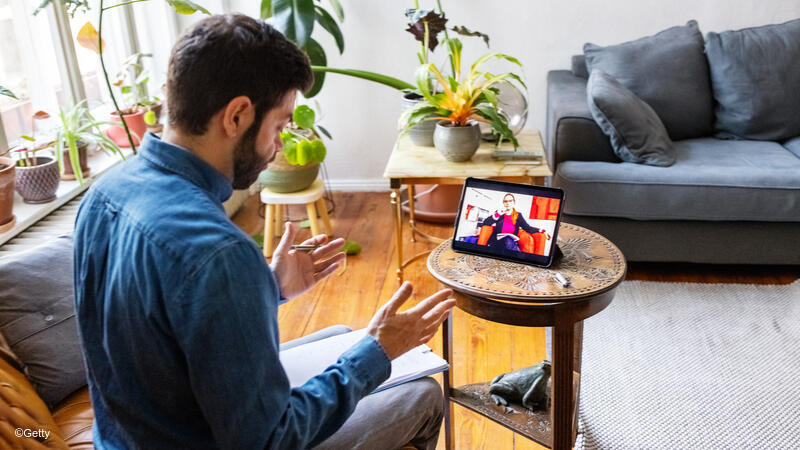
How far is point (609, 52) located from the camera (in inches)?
129

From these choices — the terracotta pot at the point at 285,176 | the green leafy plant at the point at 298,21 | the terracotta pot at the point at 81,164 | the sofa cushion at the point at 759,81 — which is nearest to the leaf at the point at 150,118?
the terracotta pot at the point at 81,164

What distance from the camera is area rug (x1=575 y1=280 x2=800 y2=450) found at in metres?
2.02

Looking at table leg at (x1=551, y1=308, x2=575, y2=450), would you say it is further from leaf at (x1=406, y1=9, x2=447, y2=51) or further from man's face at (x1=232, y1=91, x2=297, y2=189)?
leaf at (x1=406, y1=9, x2=447, y2=51)

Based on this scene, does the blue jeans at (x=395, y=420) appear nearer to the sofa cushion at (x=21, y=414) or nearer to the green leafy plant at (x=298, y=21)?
the sofa cushion at (x=21, y=414)

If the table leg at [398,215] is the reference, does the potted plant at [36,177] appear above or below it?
above

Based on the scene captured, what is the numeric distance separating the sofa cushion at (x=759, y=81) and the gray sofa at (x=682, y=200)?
0.28m

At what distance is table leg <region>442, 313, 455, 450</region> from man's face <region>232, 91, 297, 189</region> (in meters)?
0.74

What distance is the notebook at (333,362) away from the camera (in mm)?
1430

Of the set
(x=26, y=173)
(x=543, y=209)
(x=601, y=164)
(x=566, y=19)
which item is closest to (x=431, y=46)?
(x=601, y=164)

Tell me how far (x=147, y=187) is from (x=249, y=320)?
0.26m

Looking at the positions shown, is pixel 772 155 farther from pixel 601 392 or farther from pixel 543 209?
pixel 543 209

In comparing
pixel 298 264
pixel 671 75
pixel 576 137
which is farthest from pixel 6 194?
pixel 671 75

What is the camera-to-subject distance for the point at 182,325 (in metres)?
0.93

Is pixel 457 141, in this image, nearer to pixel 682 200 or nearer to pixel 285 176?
pixel 285 176
